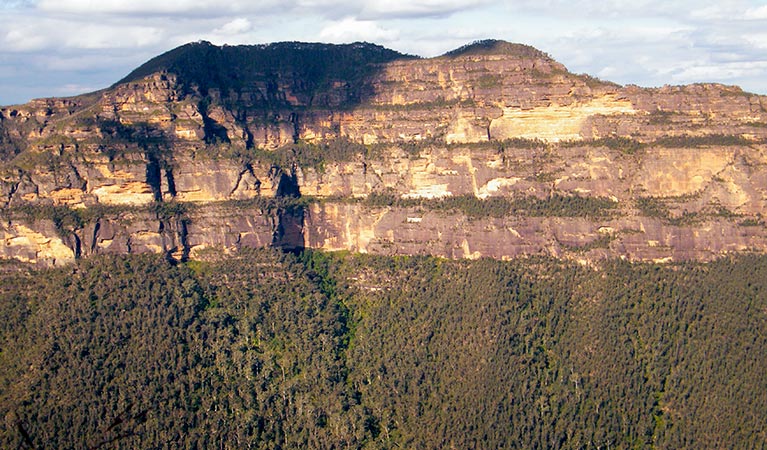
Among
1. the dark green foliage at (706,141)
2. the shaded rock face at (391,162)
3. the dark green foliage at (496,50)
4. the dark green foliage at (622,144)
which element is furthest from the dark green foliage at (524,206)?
the dark green foliage at (496,50)

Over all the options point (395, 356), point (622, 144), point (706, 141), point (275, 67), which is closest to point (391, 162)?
point (275, 67)

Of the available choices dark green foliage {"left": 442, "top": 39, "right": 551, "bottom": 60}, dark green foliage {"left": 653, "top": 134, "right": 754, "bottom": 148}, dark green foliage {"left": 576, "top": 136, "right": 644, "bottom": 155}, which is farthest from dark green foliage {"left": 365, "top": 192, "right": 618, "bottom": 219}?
dark green foliage {"left": 442, "top": 39, "right": 551, "bottom": 60}

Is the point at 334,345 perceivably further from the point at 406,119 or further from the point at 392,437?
the point at 406,119

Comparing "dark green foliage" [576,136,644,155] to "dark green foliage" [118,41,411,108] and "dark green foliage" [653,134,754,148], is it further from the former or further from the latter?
"dark green foliage" [118,41,411,108]

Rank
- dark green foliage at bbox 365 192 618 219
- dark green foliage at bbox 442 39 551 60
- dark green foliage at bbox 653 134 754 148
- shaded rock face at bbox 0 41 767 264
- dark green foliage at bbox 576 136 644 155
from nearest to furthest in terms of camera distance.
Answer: shaded rock face at bbox 0 41 767 264
dark green foliage at bbox 653 134 754 148
dark green foliage at bbox 365 192 618 219
dark green foliage at bbox 576 136 644 155
dark green foliage at bbox 442 39 551 60

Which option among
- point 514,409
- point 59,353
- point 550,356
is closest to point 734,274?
point 550,356
